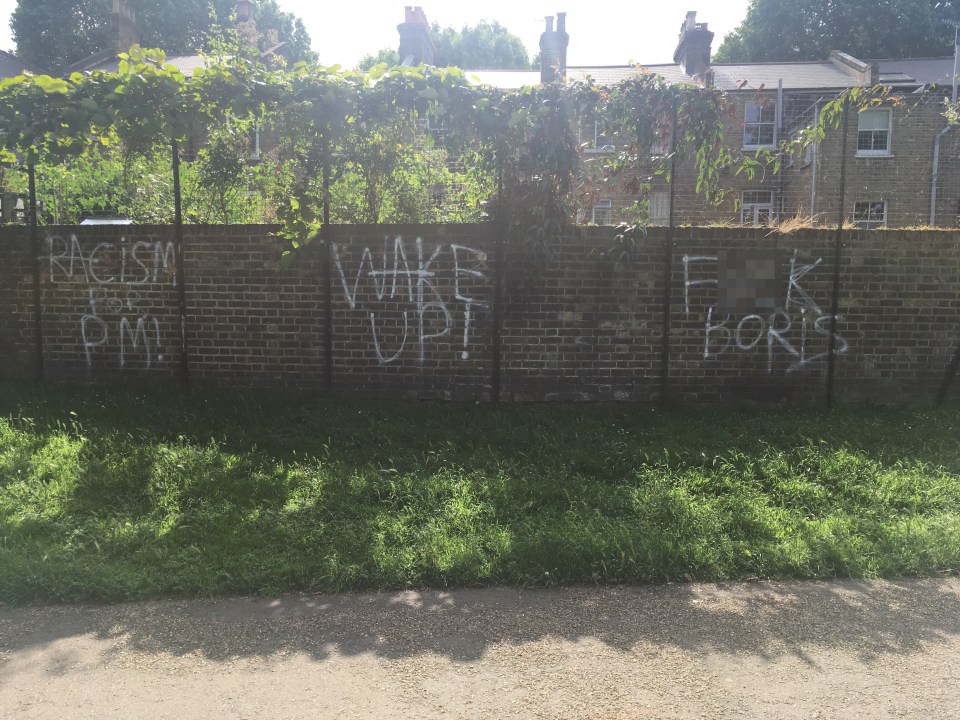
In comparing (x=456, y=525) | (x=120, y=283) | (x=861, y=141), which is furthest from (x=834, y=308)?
(x=861, y=141)

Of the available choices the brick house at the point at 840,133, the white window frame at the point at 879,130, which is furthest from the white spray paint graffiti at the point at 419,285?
the white window frame at the point at 879,130

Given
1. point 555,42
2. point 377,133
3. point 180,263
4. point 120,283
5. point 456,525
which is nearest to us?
point 456,525

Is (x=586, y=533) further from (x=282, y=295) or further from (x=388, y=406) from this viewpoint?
(x=282, y=295)

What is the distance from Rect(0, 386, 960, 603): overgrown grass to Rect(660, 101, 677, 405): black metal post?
1.41 ft

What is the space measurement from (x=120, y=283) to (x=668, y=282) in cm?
557

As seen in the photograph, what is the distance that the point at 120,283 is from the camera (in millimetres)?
6836

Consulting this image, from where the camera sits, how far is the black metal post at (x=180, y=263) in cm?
666

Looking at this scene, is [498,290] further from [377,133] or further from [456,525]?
[456,525]

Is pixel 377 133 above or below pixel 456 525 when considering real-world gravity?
above

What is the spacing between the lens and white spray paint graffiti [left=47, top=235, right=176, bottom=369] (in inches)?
267

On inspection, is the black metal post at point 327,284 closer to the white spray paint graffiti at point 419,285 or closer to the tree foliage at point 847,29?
the white spray paint graffiti at point 419,285

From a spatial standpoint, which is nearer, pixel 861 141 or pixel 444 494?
pixel 444 494

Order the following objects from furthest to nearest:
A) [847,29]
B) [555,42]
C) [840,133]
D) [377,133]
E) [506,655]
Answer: [847,29]
[555,42]
[840,133]
[377,133]
[506,655]

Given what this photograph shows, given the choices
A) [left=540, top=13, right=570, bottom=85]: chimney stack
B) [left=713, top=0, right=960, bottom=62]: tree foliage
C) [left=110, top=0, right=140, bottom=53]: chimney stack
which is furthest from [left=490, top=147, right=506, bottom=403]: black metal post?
[left=713, top=0, right=960, bottom=62]: tree foliage
